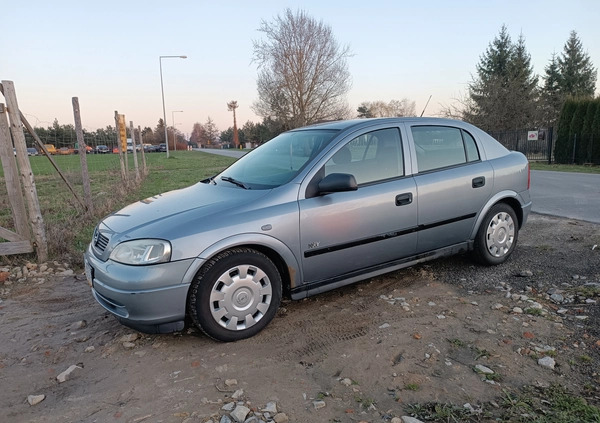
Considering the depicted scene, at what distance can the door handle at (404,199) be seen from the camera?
3.83 meters

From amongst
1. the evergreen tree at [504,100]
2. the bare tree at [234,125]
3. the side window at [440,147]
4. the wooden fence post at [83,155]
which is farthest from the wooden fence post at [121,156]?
the bare tree at [234,125]

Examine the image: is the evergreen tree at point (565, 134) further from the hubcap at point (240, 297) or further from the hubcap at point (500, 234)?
the hubcap at point (240, 297)

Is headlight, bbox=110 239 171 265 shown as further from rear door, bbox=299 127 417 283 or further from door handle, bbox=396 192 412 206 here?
door handle, bbox=396 192 412 206

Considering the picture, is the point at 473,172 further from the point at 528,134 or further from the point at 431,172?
the point at 528,134

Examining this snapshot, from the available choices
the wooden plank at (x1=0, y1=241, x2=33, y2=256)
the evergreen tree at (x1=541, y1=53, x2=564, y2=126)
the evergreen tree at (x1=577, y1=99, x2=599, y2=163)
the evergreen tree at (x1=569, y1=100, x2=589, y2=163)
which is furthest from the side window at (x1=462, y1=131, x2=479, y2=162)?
the evergreen tree at (x1=541, y1=53, x2=564, y2=126)

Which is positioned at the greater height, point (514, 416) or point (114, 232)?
point (114, 232)

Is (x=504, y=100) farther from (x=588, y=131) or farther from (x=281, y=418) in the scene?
(x=281, y=418)

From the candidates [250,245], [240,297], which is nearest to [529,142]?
[250,245]

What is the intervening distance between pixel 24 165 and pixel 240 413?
14.8ft

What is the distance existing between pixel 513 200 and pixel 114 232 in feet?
13.4

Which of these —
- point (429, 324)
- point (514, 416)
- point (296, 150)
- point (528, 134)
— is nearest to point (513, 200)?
point (429, 324)

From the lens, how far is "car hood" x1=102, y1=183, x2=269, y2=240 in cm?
312

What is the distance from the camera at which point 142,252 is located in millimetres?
3023

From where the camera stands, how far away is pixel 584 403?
2320 mm
